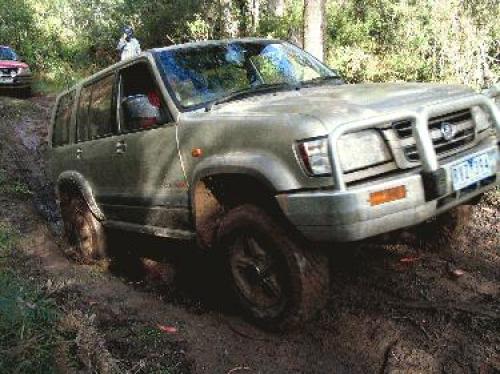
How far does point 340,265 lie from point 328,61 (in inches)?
232

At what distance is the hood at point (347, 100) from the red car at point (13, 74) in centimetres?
1423

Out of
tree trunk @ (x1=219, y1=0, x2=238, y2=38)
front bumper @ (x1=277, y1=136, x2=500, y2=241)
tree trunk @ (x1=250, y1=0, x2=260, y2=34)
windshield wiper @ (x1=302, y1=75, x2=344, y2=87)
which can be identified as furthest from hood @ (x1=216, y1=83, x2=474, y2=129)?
tree trunk @ (x1=219, y1=0, x2=238, y2=38)

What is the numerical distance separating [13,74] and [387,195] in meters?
15.7

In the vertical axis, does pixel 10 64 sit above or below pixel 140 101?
above

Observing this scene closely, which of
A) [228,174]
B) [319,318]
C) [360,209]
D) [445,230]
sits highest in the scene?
[228,174]

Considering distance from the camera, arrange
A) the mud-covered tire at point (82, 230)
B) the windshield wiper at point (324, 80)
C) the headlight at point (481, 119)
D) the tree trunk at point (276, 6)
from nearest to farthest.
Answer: the headlight at point (481, 119) → the windshield wiper at point (324, 80) → the mud-covered tire at point (82, 230) → the tree trunk at point (276, 6)

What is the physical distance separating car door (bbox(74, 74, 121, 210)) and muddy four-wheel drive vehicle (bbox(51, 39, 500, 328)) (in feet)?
0.07

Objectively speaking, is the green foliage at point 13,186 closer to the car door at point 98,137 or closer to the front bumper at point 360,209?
the car door at point 98,137

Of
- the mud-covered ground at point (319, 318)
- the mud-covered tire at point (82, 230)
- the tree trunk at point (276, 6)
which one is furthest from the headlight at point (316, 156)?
the tree trunk at point (276, 6)

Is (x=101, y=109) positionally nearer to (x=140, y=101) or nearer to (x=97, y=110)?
(x=97, y=110)

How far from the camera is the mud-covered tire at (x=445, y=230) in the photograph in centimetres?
424

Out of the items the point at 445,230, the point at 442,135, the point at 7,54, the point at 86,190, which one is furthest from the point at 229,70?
the point at 7,54

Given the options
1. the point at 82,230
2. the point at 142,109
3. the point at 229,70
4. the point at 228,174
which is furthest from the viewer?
the point at 82,230

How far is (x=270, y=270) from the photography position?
11.1ft
